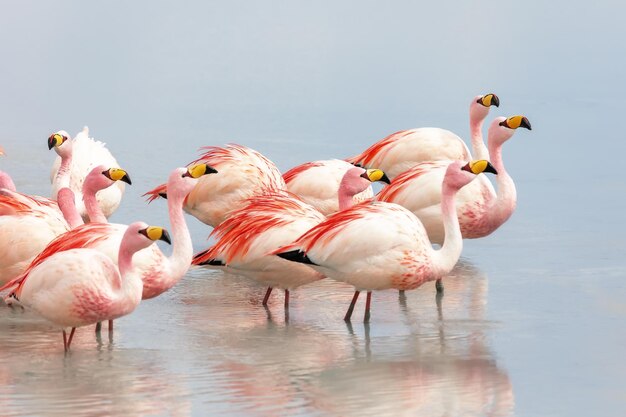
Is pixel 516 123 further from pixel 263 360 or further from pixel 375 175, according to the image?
pixel 263 360

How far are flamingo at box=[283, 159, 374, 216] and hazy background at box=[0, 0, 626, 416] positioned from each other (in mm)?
945

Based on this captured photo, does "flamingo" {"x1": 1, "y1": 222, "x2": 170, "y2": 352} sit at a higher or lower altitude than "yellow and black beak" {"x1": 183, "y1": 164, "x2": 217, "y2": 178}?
lower

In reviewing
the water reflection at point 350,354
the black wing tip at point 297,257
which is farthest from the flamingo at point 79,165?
the black wing tip at point 297,257

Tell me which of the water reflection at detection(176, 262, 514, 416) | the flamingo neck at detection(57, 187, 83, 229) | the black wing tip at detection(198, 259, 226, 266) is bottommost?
the water reflection at detection(176, 262, 514, 416)

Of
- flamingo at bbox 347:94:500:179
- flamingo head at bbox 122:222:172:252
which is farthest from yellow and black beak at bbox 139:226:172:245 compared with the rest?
flamingo at bbox 347:94:500:179

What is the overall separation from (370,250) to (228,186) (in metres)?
2.36

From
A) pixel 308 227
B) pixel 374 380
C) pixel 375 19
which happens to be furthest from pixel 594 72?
pixel 374 380

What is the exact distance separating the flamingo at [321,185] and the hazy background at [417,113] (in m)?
0.95

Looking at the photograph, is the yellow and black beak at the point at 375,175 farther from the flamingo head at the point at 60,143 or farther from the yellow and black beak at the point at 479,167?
the flamingo head at the point at 60,143

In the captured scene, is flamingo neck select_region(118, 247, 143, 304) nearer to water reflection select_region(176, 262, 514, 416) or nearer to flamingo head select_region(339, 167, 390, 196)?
water reflection select_region(176, 262, 514, 416)

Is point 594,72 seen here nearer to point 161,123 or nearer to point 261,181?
point 161,123

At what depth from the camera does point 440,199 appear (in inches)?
372

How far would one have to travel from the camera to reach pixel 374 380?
6.97m

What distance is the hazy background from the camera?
8.23 m
